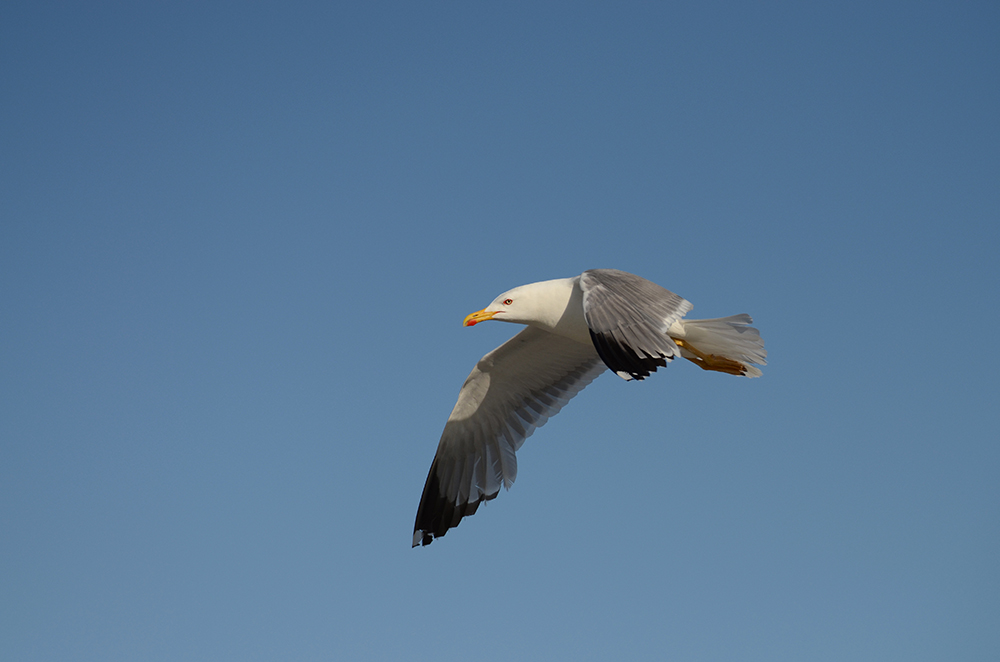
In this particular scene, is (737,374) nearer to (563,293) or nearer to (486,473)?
(563,293)

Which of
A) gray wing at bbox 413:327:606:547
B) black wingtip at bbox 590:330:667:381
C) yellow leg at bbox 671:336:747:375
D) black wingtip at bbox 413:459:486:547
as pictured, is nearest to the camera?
black wingtip at bbox 590:330:667:381

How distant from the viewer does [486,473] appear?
8.91 metres

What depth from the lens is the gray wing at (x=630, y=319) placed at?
560 cm

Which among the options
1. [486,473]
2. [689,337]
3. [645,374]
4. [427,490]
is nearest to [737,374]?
[689,337]

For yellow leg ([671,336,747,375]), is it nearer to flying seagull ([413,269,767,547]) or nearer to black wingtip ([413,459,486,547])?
flying seagull ([413,269,767,547])

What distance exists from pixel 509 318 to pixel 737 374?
197cm

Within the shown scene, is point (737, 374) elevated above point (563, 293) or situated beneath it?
situated beneath

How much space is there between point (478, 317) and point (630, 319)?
6.41ft

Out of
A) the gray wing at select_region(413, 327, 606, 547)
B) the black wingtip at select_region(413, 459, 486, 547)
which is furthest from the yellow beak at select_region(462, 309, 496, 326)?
the black wingtip at select_region(413, 459, 486, 547)

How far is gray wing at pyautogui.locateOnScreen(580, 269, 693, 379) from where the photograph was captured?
18.4 ft

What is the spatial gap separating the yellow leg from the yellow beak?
1602mm

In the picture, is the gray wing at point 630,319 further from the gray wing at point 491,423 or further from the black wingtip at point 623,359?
the gray wing at point 491,423

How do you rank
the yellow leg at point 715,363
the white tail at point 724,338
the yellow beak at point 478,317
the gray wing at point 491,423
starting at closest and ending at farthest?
the white tail at point 724,338 < the yellow leg at point 715,363 < the yellow beak at point 478,317 < the gray wing at point 491,423

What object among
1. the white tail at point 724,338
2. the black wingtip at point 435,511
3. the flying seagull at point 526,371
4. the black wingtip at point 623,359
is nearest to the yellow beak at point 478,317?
the flying seagull at point 526,371
